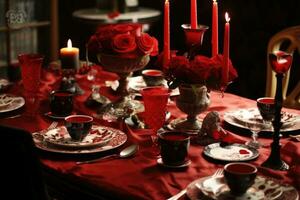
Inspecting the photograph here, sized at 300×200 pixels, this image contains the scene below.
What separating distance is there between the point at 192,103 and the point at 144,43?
265mm

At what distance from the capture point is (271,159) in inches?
61.5

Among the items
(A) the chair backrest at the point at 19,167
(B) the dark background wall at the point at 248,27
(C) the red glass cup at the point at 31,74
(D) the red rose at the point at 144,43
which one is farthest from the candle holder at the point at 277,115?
(B) the dark background wall at the point at 248,27

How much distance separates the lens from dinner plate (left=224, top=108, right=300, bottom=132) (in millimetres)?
1847

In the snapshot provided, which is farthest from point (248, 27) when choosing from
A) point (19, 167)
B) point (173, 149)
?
point (19, 167)

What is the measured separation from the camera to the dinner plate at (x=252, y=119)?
1.85m

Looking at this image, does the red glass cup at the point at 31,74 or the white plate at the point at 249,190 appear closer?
the white plate at the point at 249,190

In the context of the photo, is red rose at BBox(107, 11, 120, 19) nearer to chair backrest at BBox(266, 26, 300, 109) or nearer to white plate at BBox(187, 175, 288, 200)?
chair backrest at BBox(266, 26, 300, 109)

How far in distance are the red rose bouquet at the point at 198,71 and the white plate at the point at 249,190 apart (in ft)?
1.36

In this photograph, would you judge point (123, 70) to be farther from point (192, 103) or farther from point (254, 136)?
point (254, 136)

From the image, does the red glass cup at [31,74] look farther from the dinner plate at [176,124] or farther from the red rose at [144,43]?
the dinner plate at [176,124]

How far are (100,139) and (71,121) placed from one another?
99mm

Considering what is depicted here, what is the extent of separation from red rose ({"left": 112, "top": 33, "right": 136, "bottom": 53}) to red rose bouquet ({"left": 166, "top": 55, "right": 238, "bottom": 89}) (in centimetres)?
19

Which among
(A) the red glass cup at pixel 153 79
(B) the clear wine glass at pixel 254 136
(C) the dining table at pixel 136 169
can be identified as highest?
(A) the red glass cup at pixel 153 79

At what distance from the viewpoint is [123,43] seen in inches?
75.6
